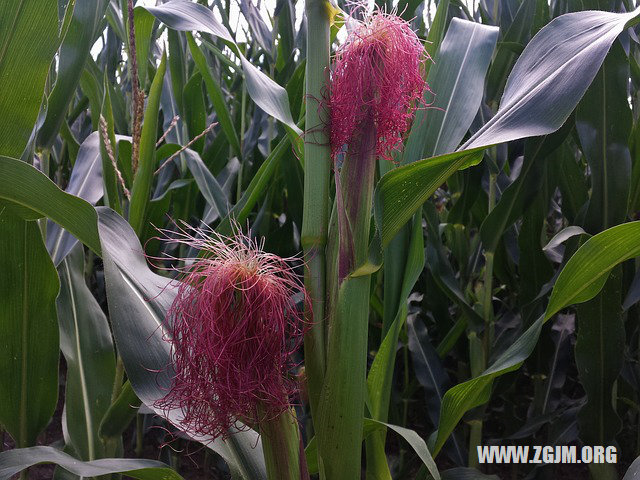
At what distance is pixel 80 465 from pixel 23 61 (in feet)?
1.77

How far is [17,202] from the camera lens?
2.49 ft

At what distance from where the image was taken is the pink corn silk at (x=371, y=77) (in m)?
0.71

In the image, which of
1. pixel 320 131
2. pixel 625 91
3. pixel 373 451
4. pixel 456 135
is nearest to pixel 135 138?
pixel 320 131

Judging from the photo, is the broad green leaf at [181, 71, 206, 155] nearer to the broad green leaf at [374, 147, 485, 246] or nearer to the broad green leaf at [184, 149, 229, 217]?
the broad green leaf at [184, 149, 229, 217]

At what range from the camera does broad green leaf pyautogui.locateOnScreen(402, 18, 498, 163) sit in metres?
0.83

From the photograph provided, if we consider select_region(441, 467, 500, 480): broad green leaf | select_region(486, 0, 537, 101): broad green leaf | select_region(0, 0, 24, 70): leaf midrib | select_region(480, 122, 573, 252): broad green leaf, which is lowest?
select_region(441, 467, 500, 480): broad green leaf

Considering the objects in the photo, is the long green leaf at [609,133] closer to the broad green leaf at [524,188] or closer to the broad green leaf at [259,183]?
the broad green leaf at [524,188]

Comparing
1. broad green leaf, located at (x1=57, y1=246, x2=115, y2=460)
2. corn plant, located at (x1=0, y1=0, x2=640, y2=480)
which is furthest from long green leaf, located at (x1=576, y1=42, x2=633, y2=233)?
broad green leaf, located at (x1=57, y1=246, x2=115, y2=460)

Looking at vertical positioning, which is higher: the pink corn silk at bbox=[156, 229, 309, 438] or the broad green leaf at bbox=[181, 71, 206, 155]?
the broad green leaf at bbox=[181, 71, 206, 155]

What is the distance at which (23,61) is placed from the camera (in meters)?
0.78

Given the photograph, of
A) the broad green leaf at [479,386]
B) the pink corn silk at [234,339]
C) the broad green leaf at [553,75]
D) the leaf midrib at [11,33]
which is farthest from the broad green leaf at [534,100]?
the leaf midrib at [11,33]

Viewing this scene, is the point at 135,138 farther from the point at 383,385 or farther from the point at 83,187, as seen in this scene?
the point at 383,385

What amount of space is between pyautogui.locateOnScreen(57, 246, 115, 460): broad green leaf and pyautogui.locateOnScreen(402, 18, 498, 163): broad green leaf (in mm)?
637

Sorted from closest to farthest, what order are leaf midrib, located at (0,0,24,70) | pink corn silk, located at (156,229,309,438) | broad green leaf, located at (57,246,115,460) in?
pink corn silk, located at (156,229,309,438)
leaf midrib, located at (0,0,24,70)
broad green leaf, located at (57,246,115,460)
